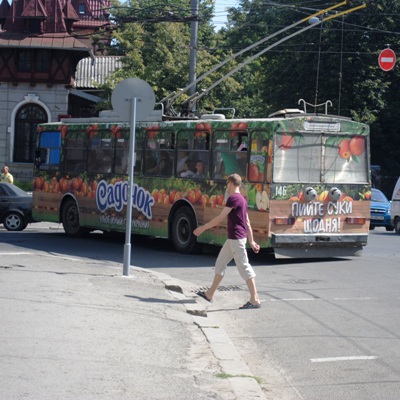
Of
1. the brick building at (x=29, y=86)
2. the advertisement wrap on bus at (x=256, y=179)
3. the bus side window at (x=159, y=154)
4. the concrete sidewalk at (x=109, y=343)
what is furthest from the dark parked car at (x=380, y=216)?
the concrete sidewalk at (x=109, y=343)

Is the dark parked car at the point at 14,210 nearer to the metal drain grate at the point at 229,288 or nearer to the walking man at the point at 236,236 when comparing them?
the metal drain grate at the point at 229,288

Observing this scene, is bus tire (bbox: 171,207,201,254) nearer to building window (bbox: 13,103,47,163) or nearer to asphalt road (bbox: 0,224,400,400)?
asphalt road (bbox: 0,224,400,400)

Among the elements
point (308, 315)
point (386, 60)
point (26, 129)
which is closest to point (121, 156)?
point (308, 315)

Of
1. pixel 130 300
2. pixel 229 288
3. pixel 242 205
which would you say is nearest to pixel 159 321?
pixel 130 300

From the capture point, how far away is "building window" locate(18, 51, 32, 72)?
49.0m

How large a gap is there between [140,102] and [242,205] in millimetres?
3131

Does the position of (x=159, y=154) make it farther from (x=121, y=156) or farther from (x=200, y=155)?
(x=200, y=155)

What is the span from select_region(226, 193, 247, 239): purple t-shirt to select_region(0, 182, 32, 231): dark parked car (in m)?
14.7

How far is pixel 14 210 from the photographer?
26703mm

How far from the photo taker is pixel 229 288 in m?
15.4

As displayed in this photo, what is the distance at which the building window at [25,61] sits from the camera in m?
49.0

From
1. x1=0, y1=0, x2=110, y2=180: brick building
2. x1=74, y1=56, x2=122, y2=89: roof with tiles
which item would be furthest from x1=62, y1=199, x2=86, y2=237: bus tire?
x1=74, y1=56, x2=122, y2=89: roof with tiles

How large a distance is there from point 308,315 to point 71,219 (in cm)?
1301

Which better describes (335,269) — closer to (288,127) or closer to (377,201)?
(288,127)
